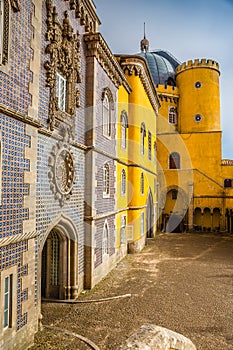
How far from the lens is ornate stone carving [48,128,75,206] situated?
28.8 feet

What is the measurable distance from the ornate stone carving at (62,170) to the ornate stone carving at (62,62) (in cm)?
76

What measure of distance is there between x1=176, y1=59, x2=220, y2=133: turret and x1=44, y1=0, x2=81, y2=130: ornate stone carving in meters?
22.9

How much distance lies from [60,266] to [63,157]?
3.84 m

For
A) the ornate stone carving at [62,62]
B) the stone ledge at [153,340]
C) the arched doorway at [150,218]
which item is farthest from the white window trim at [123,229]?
the stone ledge at [153,340]

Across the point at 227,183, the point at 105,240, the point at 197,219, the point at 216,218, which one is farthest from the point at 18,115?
the point at 227,183

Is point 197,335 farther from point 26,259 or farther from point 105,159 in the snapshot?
point 105,159

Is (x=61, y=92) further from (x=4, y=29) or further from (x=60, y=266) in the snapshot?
(x=60, y=266)

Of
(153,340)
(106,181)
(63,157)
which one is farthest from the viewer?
(106,181)

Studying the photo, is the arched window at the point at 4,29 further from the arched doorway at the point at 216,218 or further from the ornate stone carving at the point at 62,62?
the arched doorway at the point at 216,218

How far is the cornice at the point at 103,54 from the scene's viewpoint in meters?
11.5

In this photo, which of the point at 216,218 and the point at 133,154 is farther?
the point at 216,218

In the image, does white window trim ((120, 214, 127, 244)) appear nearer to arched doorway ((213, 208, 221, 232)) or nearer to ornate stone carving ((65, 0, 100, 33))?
ornate stone carving ((65, 0, 100, 33))

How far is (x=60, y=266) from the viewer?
10.0 meters

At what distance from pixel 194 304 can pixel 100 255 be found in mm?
4406
